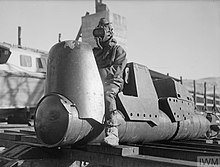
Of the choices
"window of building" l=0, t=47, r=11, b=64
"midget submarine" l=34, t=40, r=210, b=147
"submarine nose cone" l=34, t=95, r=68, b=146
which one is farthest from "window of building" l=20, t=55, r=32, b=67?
"submarine nose cone" l=34, t=95, r=68, b=146

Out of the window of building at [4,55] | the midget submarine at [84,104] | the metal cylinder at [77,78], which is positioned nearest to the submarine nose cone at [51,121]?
the midget submarine at [84,104]

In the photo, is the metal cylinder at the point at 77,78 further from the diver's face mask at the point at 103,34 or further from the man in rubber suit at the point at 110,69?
the diver's face mask at the point at 103,34

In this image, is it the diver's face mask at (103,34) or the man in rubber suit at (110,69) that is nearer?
the man in rubber suit at (110,69)

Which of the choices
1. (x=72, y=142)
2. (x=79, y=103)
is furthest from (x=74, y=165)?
(x=79, y=103)

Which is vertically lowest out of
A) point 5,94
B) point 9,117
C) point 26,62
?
point 9,117

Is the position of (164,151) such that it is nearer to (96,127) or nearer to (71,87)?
(96,127)

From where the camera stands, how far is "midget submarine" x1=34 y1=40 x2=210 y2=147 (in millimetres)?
3645

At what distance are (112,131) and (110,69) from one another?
758 millimetres

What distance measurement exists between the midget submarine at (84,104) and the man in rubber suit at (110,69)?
0.10 meters

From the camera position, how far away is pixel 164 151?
4062 mm

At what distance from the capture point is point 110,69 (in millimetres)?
4074

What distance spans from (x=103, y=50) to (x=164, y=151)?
140 centimetres

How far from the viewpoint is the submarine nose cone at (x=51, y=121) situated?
3602mm

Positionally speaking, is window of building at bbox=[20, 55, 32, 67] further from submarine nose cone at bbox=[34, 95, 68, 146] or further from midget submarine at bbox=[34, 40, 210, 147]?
submarine nose cone at bbox=[34, 95, 68, 146]
